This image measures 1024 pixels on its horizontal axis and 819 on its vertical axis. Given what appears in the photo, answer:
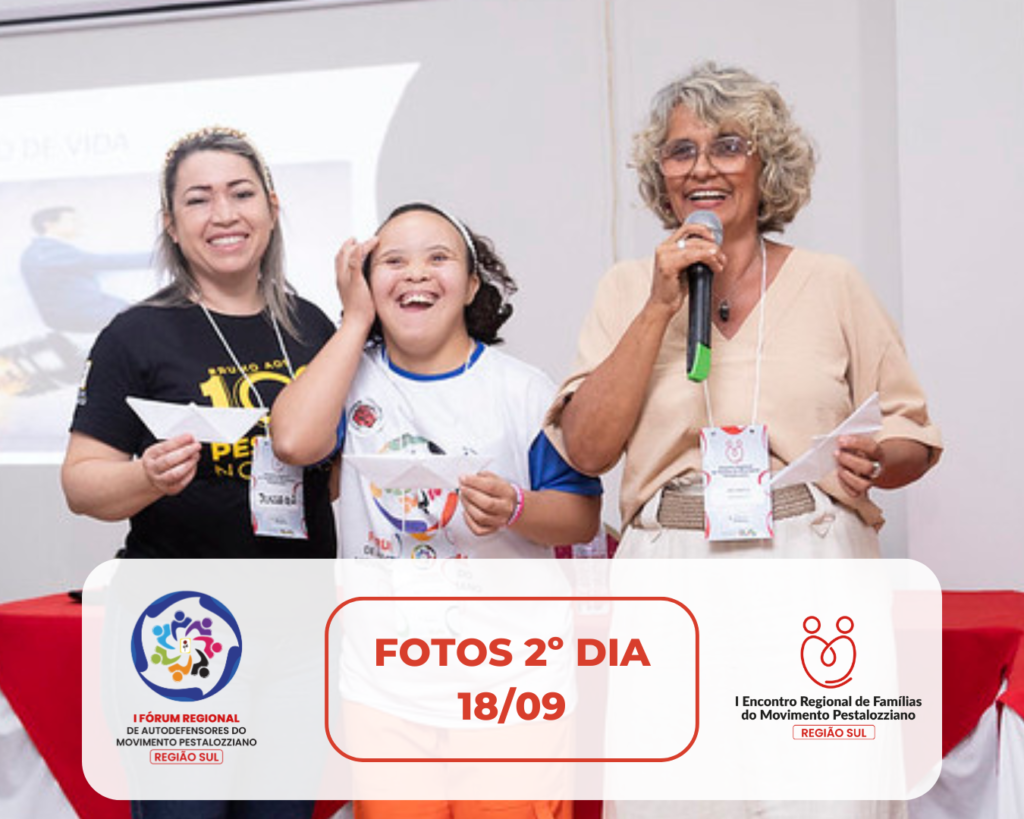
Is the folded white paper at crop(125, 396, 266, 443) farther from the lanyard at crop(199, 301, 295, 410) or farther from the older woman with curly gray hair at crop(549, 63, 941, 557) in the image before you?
the older woman with curly gray hair at crop(549, 63, 941, 557)

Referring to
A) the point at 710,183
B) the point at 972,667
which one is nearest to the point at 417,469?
the point at 710,183

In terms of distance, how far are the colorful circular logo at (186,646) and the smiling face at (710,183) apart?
3.17 feet

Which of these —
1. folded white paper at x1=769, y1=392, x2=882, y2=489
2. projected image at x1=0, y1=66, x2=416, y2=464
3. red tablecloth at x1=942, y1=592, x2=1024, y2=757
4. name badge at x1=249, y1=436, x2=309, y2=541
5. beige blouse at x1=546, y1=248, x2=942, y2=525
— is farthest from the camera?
projected image at x1=0, y1=66, x2=416, y2=464

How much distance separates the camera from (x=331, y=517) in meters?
1.92

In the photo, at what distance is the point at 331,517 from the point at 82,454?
415mm

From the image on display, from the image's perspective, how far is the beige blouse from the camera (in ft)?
5.18

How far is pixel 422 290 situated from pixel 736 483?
56 centimetres

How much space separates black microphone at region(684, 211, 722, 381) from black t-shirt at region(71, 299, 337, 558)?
2.22 ft

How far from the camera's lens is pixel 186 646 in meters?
1.81

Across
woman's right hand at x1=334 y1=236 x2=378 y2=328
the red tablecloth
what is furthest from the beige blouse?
the red tablecloth

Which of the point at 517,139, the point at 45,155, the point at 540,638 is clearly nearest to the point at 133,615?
the point at 540,638

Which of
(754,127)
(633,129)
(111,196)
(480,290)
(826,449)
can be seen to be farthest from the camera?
(111,196)

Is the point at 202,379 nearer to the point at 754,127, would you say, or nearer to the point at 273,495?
the point at 273,495

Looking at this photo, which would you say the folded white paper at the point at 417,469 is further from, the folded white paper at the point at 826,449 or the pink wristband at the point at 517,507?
the folded white paper at the point at 826,449
